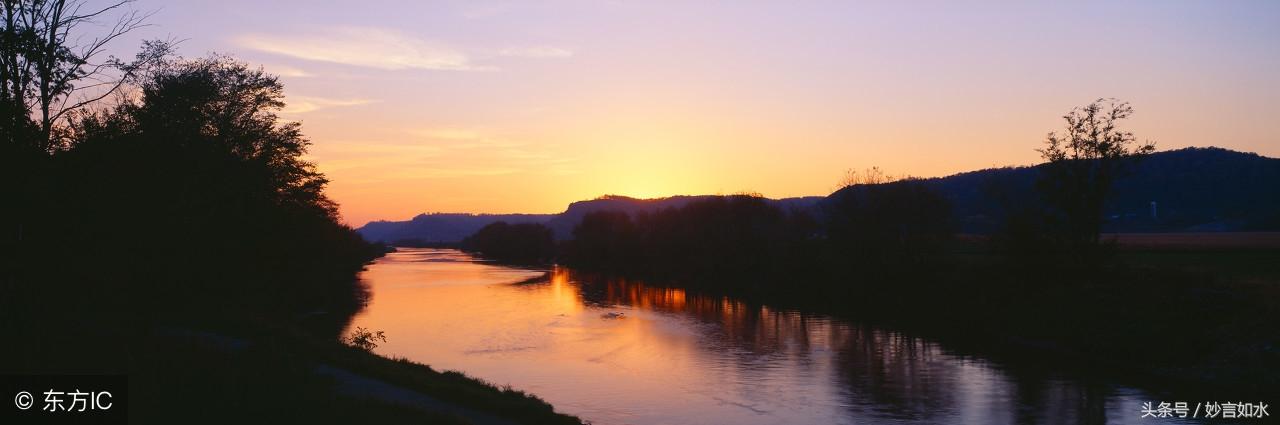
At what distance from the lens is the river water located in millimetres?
26062

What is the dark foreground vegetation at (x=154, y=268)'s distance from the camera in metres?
14.9

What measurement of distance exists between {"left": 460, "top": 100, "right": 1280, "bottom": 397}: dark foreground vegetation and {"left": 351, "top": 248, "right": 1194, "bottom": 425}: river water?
4.27 metres

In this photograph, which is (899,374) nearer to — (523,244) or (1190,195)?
(1190,195)

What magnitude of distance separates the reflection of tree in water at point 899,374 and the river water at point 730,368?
61 millimetres

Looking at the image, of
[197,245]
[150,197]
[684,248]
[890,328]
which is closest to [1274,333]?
[890,328]

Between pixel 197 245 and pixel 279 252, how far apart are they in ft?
49.2

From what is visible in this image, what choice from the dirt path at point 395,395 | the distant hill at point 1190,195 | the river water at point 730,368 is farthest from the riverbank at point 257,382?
the distant hill at point 1190,195

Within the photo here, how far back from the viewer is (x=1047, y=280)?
46.5 m

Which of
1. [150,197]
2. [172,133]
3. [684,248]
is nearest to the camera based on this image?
[150,197]

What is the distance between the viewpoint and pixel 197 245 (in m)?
33.8

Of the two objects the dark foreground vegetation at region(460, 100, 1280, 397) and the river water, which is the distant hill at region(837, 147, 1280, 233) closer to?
the dark foreground vegetation at region(460, 100, 1280, 397)

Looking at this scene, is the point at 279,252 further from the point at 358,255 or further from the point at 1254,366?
the point at 358,255

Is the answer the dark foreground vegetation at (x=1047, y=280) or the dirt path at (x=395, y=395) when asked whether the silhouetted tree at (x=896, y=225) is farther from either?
the dirt path at (x=395, y=395)

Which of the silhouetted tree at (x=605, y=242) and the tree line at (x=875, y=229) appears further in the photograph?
the silhouetted tree at (x=605, y=242)
